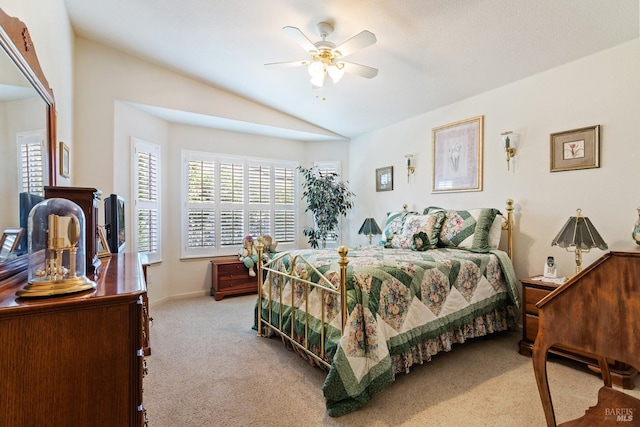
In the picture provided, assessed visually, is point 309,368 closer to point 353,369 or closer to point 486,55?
point 353,369

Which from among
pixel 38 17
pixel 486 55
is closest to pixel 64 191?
pixel 38 17

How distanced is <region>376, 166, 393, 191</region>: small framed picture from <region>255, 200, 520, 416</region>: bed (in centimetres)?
126

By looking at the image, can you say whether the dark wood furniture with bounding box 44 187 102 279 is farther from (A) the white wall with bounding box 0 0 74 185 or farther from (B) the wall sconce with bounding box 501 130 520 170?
(B) the wall sconce with bounding box 501 130 520 170

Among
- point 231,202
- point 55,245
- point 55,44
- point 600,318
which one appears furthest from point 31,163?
Answer: point 231,202

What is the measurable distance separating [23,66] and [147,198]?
2.93 m

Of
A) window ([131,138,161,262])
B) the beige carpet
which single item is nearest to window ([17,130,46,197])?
the beige carpet

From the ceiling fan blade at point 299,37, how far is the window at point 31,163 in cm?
170

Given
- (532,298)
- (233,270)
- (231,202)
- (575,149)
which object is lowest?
(233,270)

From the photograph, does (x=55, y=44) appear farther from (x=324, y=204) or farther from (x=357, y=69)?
(x=324, y=204)

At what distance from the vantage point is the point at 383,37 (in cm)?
281

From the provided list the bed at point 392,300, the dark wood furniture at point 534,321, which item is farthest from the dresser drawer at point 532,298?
the bed at point 392,300

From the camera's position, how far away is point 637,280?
111 centimetres

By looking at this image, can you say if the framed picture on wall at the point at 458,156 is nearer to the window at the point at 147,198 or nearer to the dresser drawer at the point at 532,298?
the dresser drawer at the point at 532,298

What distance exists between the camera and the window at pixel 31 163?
1330mm
